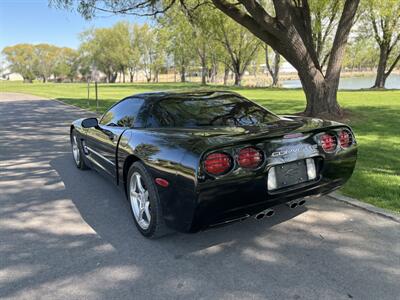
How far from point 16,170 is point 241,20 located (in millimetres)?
6754

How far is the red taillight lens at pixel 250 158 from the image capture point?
2850 millimetres

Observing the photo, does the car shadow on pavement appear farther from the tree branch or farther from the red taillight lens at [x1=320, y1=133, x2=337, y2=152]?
the tree branch

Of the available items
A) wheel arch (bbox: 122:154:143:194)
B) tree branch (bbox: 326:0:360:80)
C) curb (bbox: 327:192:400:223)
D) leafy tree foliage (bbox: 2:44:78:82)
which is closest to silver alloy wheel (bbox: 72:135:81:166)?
wheel arch (bbox: 122:154:143:194)

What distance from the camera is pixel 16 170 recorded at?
607 centimetres

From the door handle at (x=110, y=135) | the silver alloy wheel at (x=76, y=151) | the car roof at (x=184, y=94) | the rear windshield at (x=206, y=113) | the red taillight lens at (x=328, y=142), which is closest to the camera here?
the red taillight lens at (x=328, y=142)

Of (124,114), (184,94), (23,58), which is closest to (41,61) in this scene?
(23,58)

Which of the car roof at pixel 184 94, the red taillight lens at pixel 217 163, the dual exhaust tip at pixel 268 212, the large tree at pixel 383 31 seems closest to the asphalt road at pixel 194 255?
the dual exhaust tip at pixel 268 212

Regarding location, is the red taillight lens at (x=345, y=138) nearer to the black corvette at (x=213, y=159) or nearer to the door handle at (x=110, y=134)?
the black corvette at (x=213, y=159)

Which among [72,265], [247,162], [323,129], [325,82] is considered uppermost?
[325,82]

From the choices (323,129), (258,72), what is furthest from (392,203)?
(258,72)

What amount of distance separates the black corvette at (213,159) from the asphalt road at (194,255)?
0.36 metres

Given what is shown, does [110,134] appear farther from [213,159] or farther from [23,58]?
[23,58]

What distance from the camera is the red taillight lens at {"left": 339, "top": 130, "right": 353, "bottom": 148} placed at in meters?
3.51

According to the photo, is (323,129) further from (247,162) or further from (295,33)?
(295,33)
